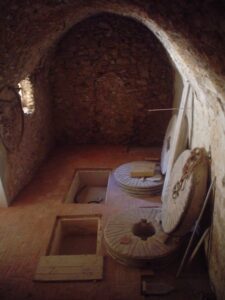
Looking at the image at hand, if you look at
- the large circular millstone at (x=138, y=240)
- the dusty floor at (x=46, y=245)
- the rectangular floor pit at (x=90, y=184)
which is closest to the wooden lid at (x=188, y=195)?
the large circular millstone at (x=138, y=240)

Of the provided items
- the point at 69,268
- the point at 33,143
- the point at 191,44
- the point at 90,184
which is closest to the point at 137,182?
the point at 90,184

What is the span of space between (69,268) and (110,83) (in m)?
4.76

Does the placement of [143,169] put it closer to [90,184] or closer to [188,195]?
[90,184]

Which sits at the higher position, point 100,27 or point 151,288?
point 100,27

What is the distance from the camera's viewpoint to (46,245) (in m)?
4.37

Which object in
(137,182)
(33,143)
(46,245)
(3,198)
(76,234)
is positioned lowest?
(76,234)

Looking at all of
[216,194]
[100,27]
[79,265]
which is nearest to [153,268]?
[79,265]

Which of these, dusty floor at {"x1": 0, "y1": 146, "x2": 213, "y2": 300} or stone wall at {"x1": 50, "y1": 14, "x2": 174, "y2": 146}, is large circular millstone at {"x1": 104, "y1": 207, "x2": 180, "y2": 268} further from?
stone wall at {"x1": 50, "y1": 14, "x2": 174, "y2": 146}

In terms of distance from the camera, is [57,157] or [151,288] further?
[57,157]

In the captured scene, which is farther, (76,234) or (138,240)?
(76,234)

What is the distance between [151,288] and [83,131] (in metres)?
5.00

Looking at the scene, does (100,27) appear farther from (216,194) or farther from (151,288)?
(151,288)

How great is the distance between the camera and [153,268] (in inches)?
152

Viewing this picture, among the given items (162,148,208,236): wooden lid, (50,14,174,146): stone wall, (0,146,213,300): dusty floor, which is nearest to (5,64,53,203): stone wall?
(0,146,213,300): dusty floor
